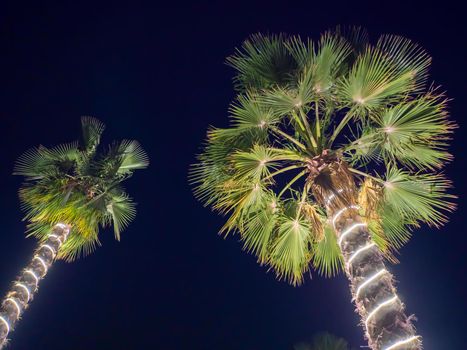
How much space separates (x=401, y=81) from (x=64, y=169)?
25.0ft

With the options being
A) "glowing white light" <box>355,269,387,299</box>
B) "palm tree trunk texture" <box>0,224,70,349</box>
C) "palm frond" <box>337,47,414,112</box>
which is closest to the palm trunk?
"glowing white light" <box>355,269,387,299</box>

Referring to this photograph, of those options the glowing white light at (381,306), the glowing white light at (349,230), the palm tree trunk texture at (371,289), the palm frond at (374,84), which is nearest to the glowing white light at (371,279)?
the palm tree trunk texture at (371,289)

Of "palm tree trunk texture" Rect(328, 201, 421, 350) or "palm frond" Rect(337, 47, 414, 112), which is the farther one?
"palm frond" Rect(337, 47, 414, 112)

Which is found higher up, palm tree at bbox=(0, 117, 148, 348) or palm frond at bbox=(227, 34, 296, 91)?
palm frond at bbox=(227, 34, 296, 91)

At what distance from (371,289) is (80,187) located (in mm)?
6973

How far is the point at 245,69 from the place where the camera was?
7.06 metres

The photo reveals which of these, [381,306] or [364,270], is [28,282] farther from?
[381,306]

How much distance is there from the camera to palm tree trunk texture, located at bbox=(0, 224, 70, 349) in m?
6.46

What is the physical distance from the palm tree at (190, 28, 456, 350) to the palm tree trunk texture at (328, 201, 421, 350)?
0.10 feet

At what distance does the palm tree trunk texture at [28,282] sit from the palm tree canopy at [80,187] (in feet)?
1.45

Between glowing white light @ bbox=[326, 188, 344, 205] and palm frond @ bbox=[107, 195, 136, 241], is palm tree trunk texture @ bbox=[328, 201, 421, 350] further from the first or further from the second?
palm frond @ bbox=[107, 195, 136, 241]

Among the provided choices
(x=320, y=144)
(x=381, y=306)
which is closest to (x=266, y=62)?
(x=320, y=144)

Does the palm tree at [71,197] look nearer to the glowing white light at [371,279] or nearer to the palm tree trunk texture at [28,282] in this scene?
the palm tree trunk texture at [28,282]

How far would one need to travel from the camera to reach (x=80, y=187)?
894 cm
